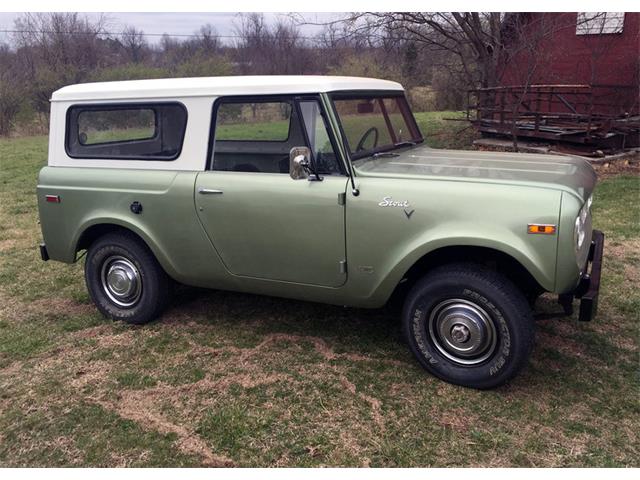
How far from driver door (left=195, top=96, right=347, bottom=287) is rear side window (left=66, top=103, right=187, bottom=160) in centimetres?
47

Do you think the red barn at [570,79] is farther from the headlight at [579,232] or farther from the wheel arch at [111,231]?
the wheel arch at [111,231]

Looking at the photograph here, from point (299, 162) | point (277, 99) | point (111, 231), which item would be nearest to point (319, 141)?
point (299, 162)

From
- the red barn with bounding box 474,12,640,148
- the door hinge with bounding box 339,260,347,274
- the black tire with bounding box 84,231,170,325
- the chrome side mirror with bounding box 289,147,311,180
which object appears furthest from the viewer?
the red barn with bounding box 474,12,640,148

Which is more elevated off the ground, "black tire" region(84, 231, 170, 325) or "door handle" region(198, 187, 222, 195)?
"door handle" region(198, 187, 222, 195)

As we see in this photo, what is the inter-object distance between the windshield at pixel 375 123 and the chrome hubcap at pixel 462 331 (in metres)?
1.16

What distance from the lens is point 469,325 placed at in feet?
11.1

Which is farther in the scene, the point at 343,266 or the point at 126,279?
the point at 126,279

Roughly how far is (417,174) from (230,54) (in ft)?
60.4

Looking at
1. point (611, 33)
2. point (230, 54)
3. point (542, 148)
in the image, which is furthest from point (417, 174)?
point (230, 54)

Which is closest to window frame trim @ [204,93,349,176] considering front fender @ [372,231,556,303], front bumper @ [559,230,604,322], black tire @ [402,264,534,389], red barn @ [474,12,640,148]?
front fender @ [372,231,556,303]

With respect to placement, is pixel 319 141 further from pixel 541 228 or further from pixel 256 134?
pixel 541 228

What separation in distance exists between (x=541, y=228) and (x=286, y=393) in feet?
5.85

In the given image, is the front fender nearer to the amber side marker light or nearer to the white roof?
the amber side marker light

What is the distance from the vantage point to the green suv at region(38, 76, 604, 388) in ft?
10.7
